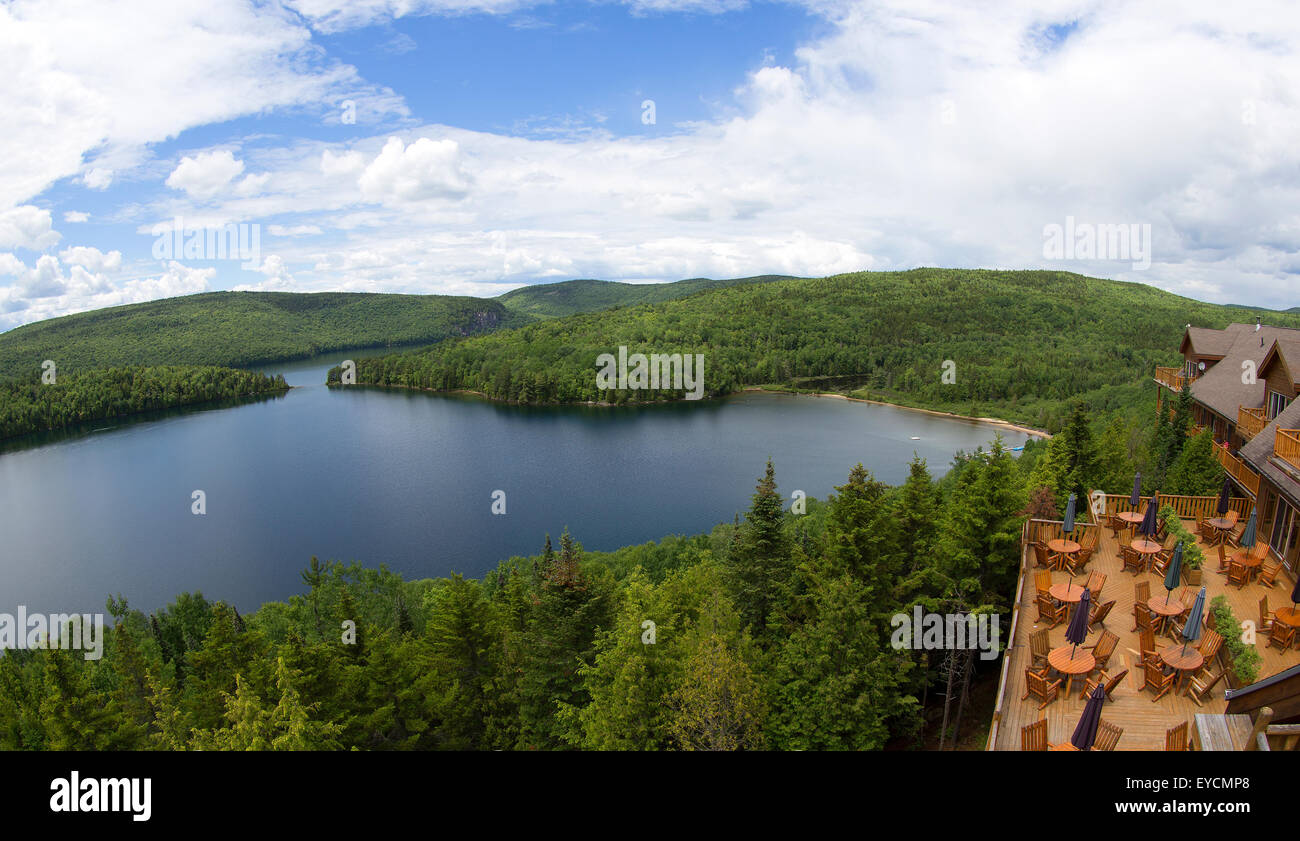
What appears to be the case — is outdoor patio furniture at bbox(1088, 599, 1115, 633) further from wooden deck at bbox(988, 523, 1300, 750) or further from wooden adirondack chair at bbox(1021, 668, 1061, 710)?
wooden adirondack chair at bbox(1021, 668, 1061, 710)

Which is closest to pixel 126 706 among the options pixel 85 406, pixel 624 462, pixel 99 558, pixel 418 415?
pixel 99 558

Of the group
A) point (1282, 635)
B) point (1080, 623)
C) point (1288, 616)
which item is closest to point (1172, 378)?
point (1288, 616)

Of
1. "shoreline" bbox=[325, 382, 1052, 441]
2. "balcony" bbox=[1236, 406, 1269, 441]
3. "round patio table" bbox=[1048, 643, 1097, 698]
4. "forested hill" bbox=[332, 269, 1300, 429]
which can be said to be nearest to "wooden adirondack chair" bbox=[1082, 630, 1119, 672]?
"round patio table" bbox=[1048, 643, 1097, 698]

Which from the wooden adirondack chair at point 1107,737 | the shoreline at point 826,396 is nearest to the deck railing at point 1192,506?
the wooden adirondack chair at point 1107,737
